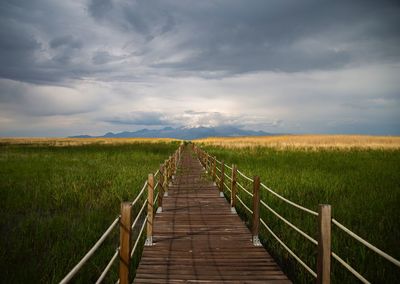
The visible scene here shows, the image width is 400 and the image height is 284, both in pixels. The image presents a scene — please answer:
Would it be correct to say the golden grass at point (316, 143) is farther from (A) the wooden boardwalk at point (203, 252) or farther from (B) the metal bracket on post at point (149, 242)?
(B) the metal bracket on post at point (149, 242)

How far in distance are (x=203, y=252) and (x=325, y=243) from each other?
2540mm

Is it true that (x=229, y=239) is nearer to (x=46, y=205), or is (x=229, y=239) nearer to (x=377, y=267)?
(x=377, y=267)

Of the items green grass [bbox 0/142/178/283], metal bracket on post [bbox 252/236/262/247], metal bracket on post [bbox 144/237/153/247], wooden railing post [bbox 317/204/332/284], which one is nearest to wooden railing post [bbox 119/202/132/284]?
green grass [bbox 0/142/178/283]

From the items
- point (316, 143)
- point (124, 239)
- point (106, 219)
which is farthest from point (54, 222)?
point (316, 143)

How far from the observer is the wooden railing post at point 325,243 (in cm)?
315

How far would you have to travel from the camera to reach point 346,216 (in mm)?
6969

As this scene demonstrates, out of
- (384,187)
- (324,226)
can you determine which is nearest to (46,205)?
(324,226)

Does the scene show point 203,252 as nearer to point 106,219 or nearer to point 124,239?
point 124,239

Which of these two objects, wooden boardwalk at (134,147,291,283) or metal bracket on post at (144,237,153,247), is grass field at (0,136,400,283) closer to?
wooden boardwalk at (134,147,291,283)

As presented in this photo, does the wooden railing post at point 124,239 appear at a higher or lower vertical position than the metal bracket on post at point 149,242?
higher

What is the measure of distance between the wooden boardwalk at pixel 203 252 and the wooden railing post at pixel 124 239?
0.63 metres

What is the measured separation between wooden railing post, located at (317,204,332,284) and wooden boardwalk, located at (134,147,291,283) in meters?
0.96

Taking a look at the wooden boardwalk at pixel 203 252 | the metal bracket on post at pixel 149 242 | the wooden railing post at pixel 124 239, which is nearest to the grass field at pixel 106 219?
the wooden boardwalk at pixel 203 252

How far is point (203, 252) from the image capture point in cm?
504
